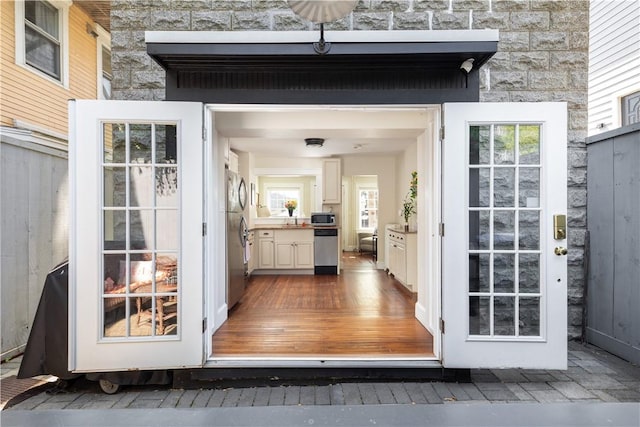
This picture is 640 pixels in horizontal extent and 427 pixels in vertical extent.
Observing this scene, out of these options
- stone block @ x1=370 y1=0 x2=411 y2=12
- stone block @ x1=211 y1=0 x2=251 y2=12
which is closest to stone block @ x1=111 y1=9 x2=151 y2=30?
stone block @ x1=211 y1=0 x2=251 y2=12

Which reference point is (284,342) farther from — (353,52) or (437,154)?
(353,52)

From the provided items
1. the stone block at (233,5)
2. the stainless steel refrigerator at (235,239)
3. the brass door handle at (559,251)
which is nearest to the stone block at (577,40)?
the brass door handle at (559,251)

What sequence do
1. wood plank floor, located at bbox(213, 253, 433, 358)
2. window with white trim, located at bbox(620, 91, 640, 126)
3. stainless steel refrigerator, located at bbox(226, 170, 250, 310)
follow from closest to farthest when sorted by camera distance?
wood plank floor, located at bbox(213, 253, 433, 358)
stainless steel refrigerator, located at bbox(226, 170, 250, 310)
window with white trim, located at bbox(620, 91, 640, 126)

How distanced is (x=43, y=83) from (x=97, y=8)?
1610 millimetres

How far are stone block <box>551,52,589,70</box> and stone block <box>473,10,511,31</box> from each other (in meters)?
0.50

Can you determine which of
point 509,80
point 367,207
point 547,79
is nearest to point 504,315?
point 509,80

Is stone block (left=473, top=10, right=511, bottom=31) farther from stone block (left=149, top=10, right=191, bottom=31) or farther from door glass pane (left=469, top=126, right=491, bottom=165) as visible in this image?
stone block (left=149, top=10, right=191, bottom=31)

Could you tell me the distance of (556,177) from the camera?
2.25 meters

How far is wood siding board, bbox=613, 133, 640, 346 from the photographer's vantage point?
2.58 m

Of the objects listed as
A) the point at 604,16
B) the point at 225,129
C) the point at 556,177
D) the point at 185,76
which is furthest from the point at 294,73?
the point at 604,16

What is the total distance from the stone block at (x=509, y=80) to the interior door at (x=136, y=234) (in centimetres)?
251

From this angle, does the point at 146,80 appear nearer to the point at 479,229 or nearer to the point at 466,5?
the point at 466,5

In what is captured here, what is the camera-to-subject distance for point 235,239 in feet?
12.4

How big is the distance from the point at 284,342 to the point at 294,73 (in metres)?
2.19
